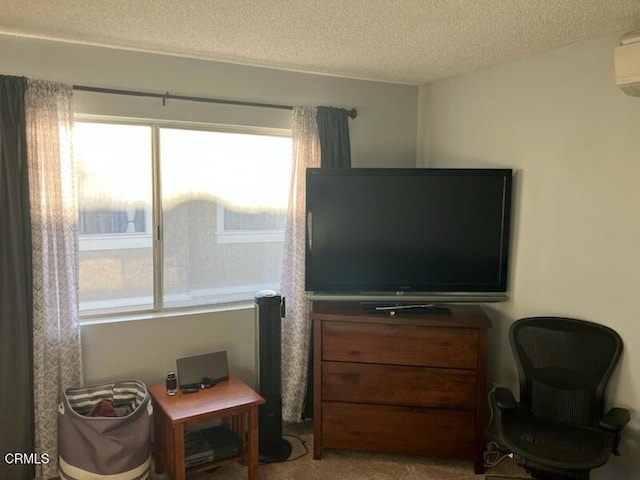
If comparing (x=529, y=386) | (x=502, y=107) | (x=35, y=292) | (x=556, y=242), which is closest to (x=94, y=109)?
(x=35, y=292)

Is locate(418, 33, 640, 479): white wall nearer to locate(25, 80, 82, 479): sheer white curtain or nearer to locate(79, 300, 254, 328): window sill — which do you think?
locate(79, 300, 254, 328): window sill

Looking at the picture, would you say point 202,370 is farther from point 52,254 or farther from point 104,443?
point 52,254

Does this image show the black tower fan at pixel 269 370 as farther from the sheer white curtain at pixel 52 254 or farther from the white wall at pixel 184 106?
the sheer white curtain at pixel 52 254

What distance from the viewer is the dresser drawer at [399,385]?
8.86 ft

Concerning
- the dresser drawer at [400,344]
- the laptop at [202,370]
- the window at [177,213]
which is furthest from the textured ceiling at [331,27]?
the laptop at [202,370]

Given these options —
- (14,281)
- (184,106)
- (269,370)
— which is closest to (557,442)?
(269,370)

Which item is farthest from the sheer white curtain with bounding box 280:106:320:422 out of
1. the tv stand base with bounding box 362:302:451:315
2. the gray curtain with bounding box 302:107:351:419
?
the tv stand base with bounding box 362:302:451:315

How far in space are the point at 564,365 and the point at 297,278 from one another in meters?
1.57

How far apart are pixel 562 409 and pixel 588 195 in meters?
1.08

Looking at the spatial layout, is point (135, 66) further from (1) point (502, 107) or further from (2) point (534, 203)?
(2) point (534, 203)

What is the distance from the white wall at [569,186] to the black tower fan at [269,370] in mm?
1329

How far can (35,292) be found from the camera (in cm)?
245

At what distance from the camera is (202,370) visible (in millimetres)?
2768

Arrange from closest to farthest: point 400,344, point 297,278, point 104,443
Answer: point 104,443, point 400,344, point 297,278
